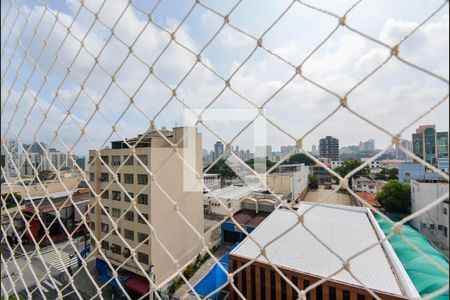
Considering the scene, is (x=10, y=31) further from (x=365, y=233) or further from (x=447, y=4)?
(x=365, y=233)

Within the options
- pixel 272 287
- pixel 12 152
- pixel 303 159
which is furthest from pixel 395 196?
pixel 12 152

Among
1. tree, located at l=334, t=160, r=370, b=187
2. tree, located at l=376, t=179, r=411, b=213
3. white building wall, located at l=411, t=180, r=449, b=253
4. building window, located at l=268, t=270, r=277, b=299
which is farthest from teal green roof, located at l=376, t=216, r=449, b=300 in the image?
tree, located at l=334, t=160, r=370, b=187

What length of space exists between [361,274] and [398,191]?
158 inches

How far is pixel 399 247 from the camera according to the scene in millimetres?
3941

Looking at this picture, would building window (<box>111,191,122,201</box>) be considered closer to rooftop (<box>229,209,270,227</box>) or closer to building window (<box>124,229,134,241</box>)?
building window (<box>124,229,134,241</box>)

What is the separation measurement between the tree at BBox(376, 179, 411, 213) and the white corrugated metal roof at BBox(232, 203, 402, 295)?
136 centimetres

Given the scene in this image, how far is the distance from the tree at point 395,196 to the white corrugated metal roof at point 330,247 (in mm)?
1365

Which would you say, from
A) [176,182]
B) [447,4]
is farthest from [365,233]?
[447,4]

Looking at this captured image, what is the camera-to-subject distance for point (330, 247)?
2.09 meters

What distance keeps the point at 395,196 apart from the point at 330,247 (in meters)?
4.21

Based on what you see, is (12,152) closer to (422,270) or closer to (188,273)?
(188,273)

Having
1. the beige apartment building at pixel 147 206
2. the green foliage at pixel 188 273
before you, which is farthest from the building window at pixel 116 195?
the green foliage at pixel 188 273

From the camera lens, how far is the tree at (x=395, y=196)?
4.93 m

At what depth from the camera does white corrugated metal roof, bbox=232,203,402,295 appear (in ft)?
7.20
